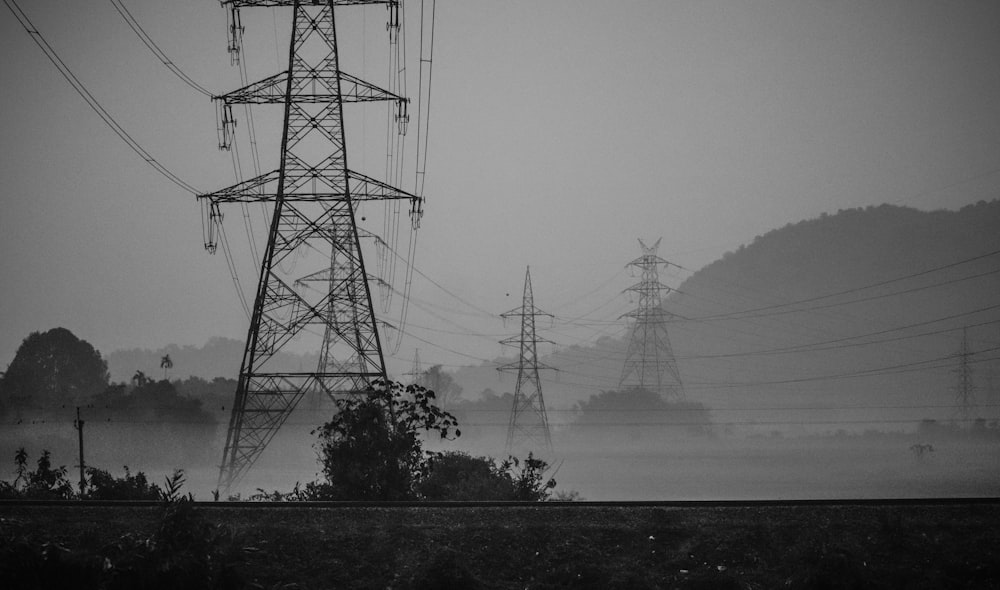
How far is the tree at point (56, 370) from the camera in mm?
128375

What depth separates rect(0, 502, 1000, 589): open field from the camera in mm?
15227

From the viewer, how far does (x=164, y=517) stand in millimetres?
15320

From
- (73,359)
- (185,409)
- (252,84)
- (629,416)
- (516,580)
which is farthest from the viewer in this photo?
(629,416)

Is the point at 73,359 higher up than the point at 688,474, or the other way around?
the point at 73,359

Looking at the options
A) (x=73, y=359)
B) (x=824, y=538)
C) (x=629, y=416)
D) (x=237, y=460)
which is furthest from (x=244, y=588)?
(x=629, y=416)

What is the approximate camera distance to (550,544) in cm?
1658

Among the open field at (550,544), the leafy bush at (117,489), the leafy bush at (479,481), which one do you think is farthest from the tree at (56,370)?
the open field at (550,544)

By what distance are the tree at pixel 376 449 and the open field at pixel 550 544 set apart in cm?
622

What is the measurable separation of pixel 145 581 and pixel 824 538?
11.7m

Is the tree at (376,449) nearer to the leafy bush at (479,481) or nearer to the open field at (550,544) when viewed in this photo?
the leafy bush at (479,481)

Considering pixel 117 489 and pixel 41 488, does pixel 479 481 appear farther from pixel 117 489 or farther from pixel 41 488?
pixel 41 488

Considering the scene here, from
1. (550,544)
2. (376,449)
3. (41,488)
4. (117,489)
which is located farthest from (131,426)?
(550,544)

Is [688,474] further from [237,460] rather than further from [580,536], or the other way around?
[580,536]

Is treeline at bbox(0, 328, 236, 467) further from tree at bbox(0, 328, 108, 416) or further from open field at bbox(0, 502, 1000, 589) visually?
open field at bbox(0, 502, 1000, 589)
